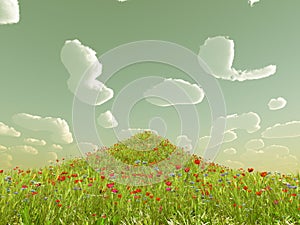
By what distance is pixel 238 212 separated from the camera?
6.92 m

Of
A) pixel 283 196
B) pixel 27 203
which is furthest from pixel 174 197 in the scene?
pixel 27 203

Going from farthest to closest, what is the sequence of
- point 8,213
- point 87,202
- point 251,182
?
point 251,182
point 87,202
point 8,213

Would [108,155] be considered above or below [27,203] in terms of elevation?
above

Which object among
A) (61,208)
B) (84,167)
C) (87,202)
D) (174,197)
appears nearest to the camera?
(61,208)

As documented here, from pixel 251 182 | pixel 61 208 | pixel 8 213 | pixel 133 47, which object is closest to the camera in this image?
pixel 8 213

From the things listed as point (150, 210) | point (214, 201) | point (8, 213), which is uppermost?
Answer: point (214, 201)

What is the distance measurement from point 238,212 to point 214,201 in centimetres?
94

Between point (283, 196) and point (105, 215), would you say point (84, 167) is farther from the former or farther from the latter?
point (283, 196)

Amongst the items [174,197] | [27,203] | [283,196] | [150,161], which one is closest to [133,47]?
[174,197]

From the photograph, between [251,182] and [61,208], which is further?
[251,182]

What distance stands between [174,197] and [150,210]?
1301 mm

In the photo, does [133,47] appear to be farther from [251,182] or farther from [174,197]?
[251,182]

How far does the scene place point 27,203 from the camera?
23.9ft

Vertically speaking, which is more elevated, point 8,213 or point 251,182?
point 251,182
